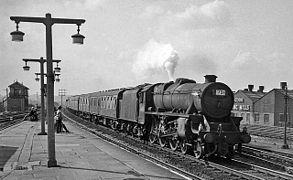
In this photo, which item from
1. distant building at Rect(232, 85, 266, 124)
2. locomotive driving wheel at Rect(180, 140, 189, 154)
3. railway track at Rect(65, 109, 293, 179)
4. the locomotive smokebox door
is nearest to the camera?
railway track at Rect(65, 109, 293, 179)

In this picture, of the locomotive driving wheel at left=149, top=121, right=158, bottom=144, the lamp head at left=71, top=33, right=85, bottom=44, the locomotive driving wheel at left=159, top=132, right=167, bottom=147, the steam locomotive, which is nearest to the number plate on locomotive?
the steam locomotive

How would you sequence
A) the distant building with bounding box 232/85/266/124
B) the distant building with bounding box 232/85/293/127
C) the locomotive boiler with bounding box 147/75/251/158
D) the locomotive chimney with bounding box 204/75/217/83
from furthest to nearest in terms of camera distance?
1. the distant building with bounding box 232/85/266/124
2. the distant building with bounding box 232/85/293/127
3. the locomotive chimney with bounding box 204/75/217/83
4. the locomotive boiler with bounding box 147/75/251/158

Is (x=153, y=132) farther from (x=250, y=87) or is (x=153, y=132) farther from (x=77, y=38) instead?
(x=250, y=87)

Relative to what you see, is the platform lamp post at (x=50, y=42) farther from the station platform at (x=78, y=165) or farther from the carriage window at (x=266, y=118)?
the carriage window at (x=266, y=118)

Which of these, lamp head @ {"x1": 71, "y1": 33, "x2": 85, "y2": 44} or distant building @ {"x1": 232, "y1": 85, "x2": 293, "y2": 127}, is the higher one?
lamp head @ {"x1": 71, "y1": 33, "x2": 85, "y2": 44}

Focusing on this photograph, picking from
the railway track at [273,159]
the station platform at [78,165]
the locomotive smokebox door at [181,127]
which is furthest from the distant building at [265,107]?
the station platform at [78,165]

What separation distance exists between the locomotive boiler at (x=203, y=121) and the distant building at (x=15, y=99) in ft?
231

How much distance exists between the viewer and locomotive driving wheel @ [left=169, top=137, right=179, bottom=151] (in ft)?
49.1

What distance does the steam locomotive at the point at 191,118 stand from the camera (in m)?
13.0

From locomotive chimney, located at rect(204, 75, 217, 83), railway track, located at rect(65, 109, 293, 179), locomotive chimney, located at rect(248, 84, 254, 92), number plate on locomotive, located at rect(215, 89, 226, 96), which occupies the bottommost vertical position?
railway track, located at rect(65, 109, 293, 179)

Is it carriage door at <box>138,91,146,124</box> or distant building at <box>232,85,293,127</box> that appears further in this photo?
distant building at <box>232,85,293,127</box>

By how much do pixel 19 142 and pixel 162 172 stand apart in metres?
9.40

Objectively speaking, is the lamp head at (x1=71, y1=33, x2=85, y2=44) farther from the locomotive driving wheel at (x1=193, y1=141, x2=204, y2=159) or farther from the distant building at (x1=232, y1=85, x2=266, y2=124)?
the distant building at (x1=232, y1=85, x2=266, y2=124)

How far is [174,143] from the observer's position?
51.2 ft
